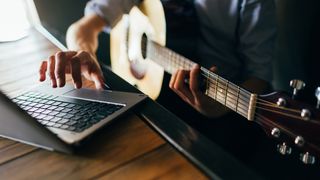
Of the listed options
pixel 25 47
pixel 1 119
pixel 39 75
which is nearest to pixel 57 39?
pixel 25 47

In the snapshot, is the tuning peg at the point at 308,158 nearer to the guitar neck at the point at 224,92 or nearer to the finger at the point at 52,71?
the guitar neck at the point at 224,92

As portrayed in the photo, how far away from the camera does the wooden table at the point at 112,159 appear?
404 millimetres

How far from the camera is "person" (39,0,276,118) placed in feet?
1.99

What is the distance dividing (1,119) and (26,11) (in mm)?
386

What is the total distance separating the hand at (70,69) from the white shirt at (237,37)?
221 millimetres

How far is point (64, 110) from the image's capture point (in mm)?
533

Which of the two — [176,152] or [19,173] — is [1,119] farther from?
[176,152]

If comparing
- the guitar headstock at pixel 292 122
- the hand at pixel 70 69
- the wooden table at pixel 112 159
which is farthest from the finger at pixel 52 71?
the guitar headstock at pixel 292 122

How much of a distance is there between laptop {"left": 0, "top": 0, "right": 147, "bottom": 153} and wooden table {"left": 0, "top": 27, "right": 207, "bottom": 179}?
0.6 inches

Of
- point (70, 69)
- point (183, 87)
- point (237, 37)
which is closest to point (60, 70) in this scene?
point (70, 69)

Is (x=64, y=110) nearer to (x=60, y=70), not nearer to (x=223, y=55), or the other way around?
(x=60, y=70)

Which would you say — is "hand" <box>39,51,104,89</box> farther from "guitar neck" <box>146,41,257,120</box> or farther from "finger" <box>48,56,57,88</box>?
"guitar neck" <box>146,41,257,120</box>

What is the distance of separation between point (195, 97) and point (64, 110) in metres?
0.26

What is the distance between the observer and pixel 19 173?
416 mm
